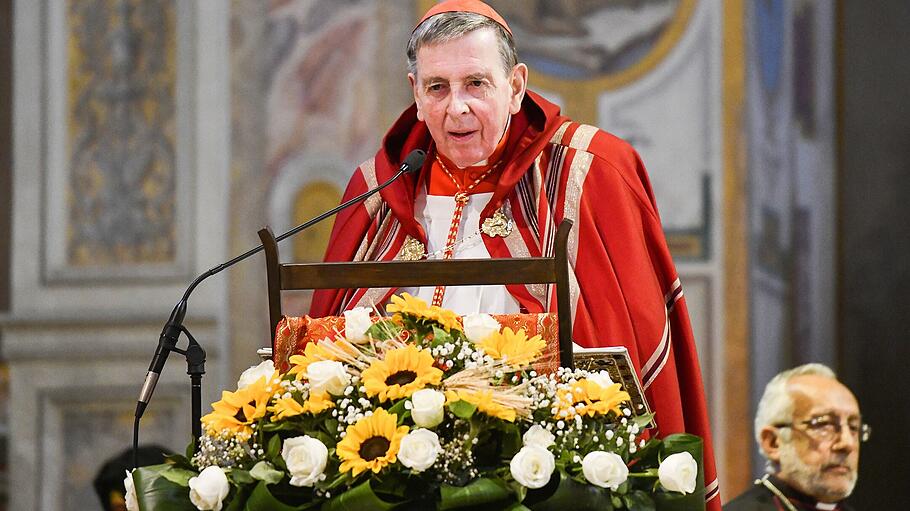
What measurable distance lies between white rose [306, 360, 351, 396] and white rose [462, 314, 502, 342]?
24cm

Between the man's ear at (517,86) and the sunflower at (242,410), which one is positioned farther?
the man's ear at (517,86)

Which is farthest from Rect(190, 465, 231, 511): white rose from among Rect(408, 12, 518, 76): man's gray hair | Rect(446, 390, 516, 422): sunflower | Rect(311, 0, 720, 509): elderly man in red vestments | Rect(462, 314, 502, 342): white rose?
Rect(408, 12, 518, 76): man's gray hair

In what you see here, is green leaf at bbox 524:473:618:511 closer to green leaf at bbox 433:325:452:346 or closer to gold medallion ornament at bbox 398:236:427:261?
green leaf at bbox 433:325:452:346

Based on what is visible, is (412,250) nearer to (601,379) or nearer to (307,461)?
(601,379)

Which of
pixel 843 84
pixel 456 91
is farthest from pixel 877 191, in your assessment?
pixel 456 91

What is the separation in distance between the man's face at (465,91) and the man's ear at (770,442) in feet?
6.16

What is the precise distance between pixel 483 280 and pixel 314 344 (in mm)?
327

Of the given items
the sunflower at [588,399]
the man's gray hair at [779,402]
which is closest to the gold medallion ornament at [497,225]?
the sunflower at [588,399]

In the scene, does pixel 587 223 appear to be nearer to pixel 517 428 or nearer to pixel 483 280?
pixel 483 280

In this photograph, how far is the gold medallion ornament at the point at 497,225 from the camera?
328 centimetres

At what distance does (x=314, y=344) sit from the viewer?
7.91ft

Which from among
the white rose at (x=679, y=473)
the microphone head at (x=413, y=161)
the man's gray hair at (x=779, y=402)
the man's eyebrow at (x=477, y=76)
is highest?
the man's eyebrow at (x=477, y=76)

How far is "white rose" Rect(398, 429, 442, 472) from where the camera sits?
207 cm

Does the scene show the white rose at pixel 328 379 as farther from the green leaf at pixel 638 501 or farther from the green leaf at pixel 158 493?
the green leaf at pixel 638 501
